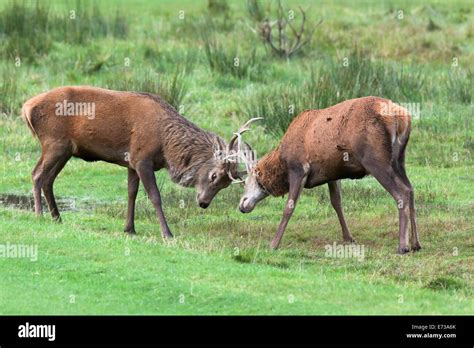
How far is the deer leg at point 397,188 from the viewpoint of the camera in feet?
40.6

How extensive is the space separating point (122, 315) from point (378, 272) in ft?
9.89

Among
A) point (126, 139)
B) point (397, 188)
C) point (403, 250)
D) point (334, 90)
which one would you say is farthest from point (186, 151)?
point (334, 90)

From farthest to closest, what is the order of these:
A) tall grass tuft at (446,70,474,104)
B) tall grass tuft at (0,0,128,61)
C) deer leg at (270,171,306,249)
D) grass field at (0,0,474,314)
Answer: tall grass tuft at (0,0,128,61), tall grass tuft at (446,70,474,104), deer leg at (270,171,306,249), grass field at (0,0,474,314)

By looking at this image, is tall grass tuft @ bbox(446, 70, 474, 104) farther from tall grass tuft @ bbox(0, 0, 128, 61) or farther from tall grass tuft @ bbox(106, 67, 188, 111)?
tall grass tuft @ bbox(0, 0, 128, 61)

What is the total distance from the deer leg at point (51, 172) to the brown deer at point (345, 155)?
218 centimetres

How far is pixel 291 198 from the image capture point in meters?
13.1

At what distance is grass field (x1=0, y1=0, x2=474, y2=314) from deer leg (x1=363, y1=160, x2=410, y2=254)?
231 millimetres

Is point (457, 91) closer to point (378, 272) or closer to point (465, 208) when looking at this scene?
point (465, 208)

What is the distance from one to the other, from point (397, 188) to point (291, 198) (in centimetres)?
124

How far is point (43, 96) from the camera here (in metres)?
13.5
